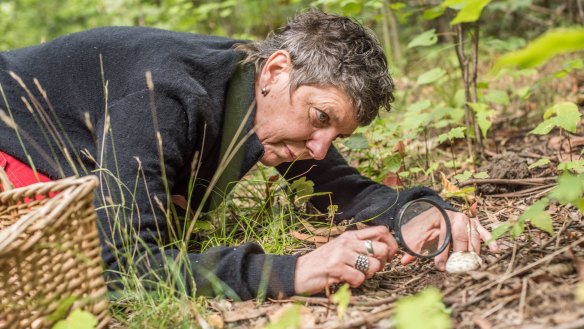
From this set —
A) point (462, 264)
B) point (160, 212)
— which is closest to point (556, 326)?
point (462, 264)

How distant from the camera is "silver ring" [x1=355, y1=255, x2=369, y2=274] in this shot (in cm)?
191

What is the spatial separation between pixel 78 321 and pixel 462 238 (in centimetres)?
139

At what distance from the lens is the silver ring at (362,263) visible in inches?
75.1

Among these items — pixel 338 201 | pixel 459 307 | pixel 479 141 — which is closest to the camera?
pixel 459 307

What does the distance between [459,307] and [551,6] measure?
5.87 metres

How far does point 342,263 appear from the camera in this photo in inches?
73.5

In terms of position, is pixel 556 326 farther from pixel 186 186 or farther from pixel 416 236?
pixel 186 186

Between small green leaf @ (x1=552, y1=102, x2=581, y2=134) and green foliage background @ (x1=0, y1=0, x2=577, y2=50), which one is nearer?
small green leaf @ (x1=552, y1=102, x2=581, y2=134)

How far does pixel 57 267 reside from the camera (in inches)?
64.4

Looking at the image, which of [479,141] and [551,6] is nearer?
[479,141]

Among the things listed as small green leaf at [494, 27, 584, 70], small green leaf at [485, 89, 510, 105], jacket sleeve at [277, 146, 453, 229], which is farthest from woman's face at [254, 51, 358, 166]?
small green leaf at [485, 89, 510, 105]

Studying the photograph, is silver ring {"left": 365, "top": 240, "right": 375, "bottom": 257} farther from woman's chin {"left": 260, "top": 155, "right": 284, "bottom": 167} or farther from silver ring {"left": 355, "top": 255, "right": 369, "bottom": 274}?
woman's chin {"left": 260, "top": 155, "right": 284, "bottom": 167}

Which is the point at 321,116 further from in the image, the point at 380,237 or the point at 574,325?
the point at 574,325

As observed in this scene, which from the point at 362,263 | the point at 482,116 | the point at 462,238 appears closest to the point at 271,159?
the point at 362,263
